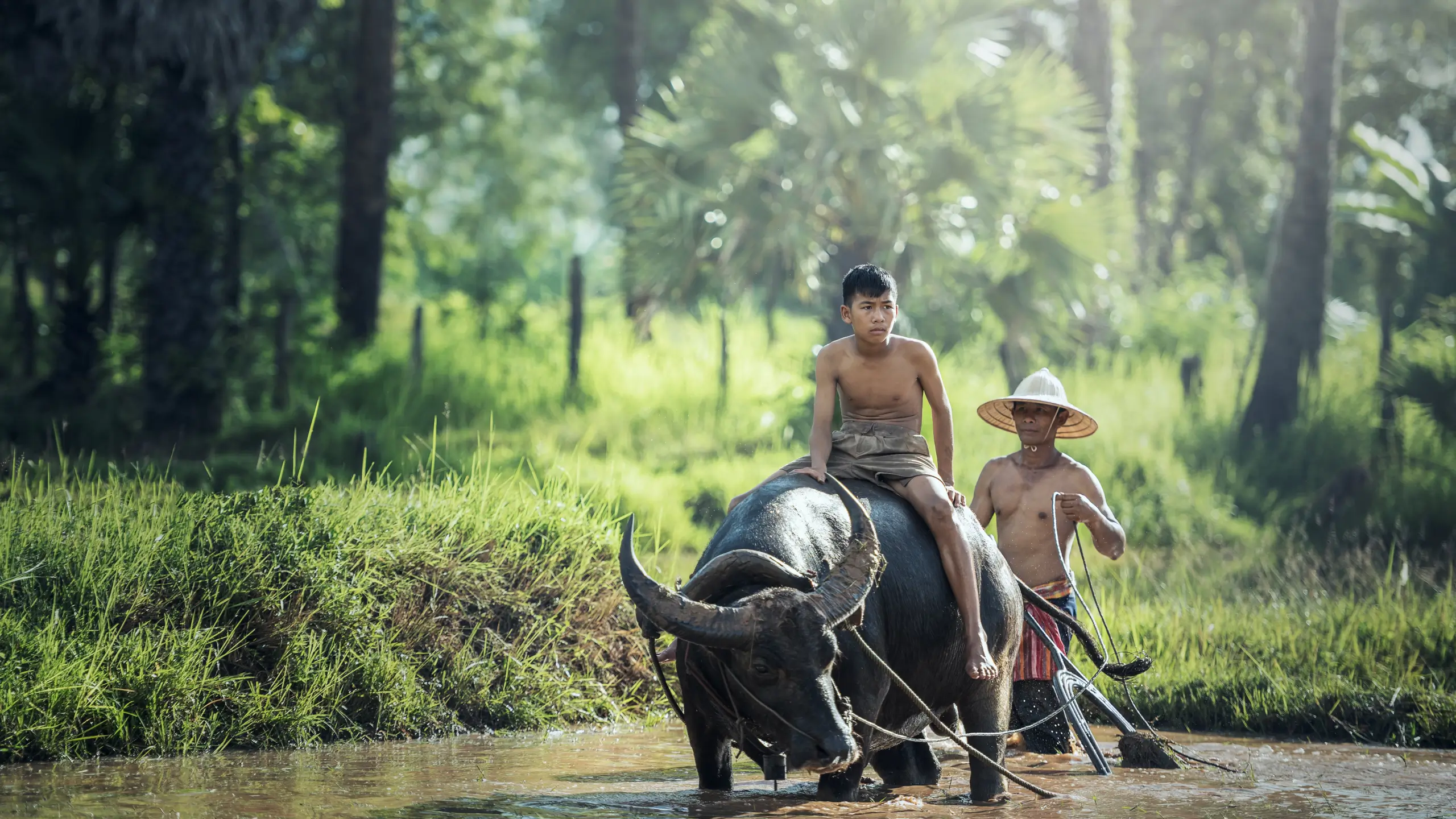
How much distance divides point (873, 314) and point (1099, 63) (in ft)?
63.5

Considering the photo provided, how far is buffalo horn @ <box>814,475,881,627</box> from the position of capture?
545cm

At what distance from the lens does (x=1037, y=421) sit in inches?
300

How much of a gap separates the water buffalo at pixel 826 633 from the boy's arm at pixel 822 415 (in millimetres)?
81

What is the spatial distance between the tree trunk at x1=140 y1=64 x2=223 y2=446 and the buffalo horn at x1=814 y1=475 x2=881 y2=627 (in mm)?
13240

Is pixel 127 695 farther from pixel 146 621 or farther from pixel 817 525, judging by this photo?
pixel 817 525

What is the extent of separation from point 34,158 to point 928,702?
16.6 m

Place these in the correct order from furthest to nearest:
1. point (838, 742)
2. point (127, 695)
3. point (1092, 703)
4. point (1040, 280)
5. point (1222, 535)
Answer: point (1040, 280) < point (1222, 535) < point (1092, 703) < point (127, 695) < point (838, 742)

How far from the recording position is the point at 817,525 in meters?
6.07

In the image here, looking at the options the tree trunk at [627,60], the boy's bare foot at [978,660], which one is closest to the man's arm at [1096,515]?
the boy's bare foot at [978,660]

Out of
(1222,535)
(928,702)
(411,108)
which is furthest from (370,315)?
(928,702)

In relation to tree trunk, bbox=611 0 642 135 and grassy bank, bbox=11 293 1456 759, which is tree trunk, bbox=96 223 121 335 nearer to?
grassy bank, bbox=11 293 1456 759

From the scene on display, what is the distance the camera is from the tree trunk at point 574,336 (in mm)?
19281

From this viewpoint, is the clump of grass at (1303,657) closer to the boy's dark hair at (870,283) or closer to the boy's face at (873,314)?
the boy's face at (873,314)

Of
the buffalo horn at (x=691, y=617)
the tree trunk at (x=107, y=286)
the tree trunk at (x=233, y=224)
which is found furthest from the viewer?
the tree trunk at (x=233, y=224)
